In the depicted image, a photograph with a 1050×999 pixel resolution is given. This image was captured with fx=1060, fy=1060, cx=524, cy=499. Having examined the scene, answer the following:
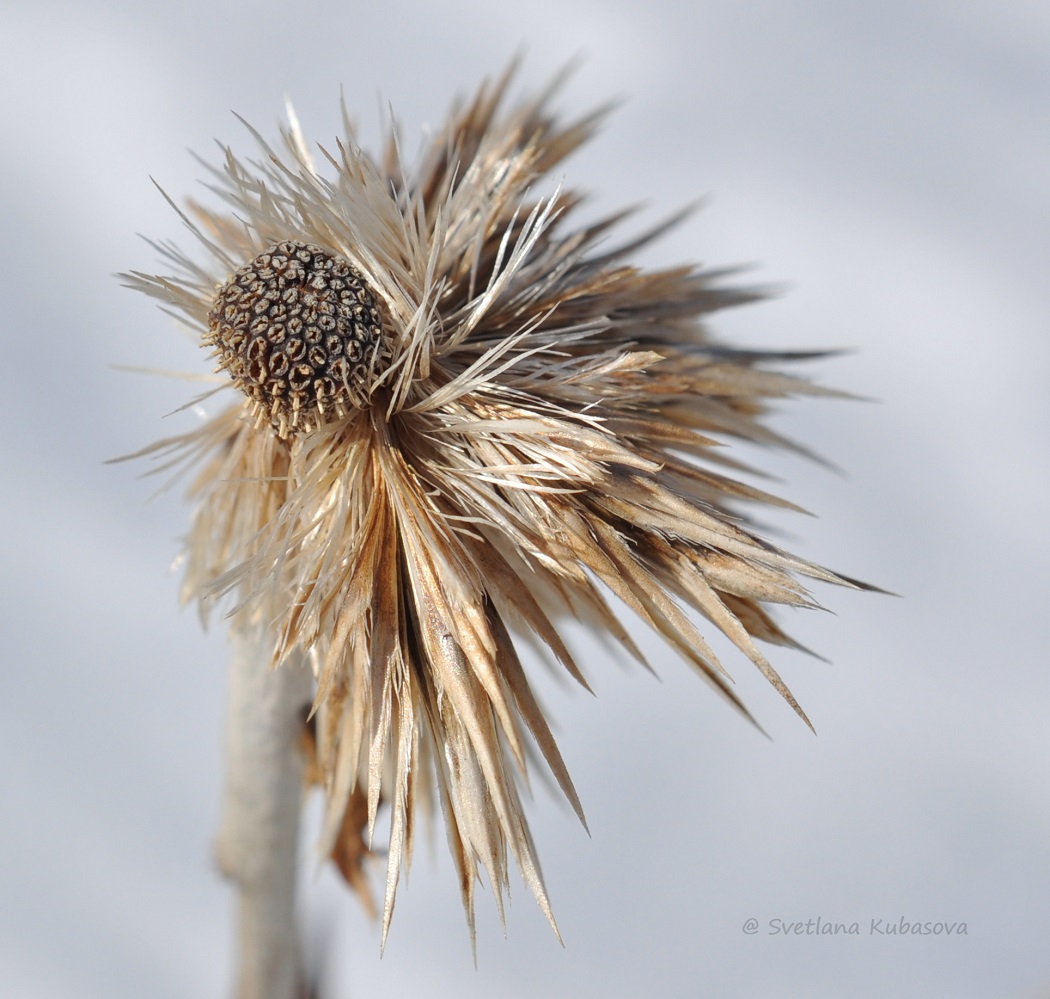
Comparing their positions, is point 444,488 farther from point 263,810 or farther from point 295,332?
point 263,810

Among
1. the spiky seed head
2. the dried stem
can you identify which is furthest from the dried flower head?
the dried stem

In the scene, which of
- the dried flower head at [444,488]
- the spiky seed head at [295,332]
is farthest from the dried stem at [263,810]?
the spiky seed head at [295,332]

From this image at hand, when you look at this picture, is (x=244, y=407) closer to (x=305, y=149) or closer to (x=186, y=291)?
(x=186, y=291)

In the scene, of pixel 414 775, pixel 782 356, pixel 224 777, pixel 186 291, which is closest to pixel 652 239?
pixel 782 356

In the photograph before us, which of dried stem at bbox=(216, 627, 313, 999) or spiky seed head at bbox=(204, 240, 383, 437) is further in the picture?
dried stem at bbox=(216, 627, 313, 999)

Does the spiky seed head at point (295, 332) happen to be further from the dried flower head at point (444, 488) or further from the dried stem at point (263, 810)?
the dried stem at point (263, 810)

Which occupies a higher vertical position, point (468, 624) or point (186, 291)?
point (186, 291)

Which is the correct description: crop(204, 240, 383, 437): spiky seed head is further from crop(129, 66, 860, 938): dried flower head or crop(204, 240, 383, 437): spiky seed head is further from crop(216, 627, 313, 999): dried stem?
crop(216, 627, 313, 999): dried stem

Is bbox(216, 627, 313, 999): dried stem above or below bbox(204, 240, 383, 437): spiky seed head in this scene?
below

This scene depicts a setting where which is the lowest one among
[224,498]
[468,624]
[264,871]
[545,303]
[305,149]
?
[264,871]
